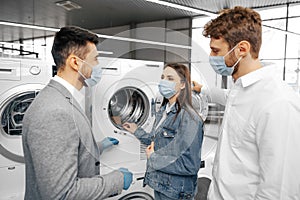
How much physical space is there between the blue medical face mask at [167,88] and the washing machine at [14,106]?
1.27 m

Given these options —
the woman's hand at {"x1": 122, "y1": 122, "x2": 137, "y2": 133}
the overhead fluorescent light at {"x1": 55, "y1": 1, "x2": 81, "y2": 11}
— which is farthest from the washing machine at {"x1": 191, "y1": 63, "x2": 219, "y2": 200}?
the overhead fluorescent light at {"x1": 55, "y1": 1, "x2": 81, "y2": 11}

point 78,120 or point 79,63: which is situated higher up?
point 79,63

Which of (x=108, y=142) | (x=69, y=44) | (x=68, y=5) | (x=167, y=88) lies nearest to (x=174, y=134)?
(x=167, y=88)

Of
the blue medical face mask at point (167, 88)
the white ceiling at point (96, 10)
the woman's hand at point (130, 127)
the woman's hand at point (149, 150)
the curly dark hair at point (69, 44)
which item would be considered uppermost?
the white ceiling at point (96, 10)

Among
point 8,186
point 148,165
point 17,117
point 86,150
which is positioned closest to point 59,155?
point 86,150

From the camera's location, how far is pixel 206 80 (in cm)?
158

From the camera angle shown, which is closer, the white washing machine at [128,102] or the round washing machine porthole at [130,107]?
the white washing machine at [128,102]

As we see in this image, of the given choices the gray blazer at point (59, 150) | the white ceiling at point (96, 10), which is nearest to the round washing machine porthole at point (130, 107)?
the gray blazer at point (59, 150)

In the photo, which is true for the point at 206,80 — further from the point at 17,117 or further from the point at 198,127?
the point at 17,117

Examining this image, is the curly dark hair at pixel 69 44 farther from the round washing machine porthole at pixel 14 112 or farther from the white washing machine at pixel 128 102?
the round washing machine porthole at pixel 14 112

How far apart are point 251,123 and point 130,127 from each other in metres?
0.75

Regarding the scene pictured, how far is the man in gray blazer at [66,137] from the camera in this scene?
107 centimetres

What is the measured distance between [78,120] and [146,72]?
57cm

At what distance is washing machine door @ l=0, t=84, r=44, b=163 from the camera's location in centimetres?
224
